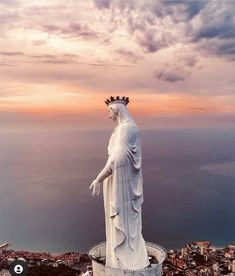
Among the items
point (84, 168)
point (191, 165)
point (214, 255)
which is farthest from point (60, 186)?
A: point (214, 255)

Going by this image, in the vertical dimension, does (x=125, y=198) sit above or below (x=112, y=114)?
below

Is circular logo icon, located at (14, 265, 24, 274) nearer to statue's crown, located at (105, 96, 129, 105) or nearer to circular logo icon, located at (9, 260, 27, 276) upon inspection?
circular logo icon, located at (9, 260, 27, 276)

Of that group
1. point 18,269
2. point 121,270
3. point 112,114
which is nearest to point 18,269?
point 18,269

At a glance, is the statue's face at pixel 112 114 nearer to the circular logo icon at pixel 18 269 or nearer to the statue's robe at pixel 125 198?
the statue's robe at pixel 125 198

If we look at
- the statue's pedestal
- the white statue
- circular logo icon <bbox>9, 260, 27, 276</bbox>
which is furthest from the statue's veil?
circular logo icon <bbox>9, 260, 27, 276</bbox>

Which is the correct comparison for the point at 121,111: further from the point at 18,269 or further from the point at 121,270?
the point at 18,269

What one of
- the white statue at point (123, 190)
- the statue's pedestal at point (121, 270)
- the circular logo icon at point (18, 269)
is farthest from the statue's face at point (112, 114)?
the circular logo icon at point (18, 269)
